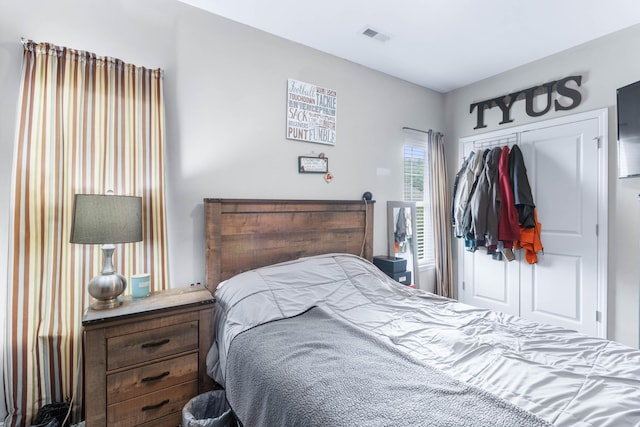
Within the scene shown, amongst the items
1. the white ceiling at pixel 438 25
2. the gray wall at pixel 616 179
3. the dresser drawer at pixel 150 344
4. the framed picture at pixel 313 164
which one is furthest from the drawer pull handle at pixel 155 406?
the gray wall at pixel 616 179

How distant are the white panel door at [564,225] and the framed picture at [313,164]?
1900mm

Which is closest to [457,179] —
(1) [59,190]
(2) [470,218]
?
(2) [470,218]

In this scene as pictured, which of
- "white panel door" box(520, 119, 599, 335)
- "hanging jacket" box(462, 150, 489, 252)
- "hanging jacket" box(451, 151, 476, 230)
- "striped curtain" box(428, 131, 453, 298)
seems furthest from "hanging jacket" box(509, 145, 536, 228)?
"striped curtain" box(428, 131, 453, 298)

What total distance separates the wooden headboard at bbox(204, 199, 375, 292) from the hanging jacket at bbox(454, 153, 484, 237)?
984 mm

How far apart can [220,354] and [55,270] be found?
3.12 feet

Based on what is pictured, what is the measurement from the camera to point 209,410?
157cm

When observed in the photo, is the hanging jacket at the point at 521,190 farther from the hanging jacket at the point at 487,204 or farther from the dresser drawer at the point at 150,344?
the dresser drawer at the point at 150,344

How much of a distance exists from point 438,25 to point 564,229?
1983 millimetres

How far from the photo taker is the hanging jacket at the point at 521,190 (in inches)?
104

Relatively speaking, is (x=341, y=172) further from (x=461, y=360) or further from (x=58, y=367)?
(x=58, y=367)

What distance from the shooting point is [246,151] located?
2.20 metres

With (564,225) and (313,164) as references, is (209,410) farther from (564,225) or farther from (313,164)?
(564,225)

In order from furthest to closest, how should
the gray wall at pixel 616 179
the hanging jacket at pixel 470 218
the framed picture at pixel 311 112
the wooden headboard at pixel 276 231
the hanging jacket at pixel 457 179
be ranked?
the hanging jacket at pixel 457 179, the hanging jacket at pixel 470 218, the framed picture at pixel 311 112, the gray wall at pixel 616 179, the wooden headboard at pixel 276 231

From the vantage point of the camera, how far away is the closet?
2414 millimetres
